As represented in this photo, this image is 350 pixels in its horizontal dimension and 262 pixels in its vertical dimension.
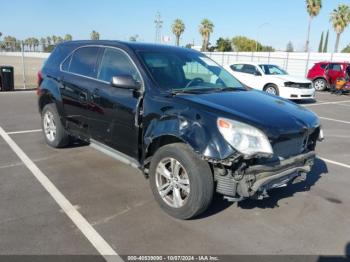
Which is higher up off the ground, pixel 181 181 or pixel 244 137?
pixel 244 137

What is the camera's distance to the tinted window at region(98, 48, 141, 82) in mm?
4604

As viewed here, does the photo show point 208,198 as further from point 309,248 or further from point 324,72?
point 324,72

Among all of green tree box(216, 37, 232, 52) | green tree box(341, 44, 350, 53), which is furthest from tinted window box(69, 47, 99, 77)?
green tree box(341, 44, 350, 53)

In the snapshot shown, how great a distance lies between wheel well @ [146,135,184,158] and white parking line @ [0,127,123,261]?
1063mm

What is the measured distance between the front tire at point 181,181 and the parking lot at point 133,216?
0.16 metres

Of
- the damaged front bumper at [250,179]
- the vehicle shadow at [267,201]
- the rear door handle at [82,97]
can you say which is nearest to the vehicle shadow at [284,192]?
the vehicle shadow at [267,201]

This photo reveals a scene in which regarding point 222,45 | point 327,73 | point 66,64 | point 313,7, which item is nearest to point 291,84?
point 327,73

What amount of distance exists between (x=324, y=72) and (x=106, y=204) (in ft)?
66.7

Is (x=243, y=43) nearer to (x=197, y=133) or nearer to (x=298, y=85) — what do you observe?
(x=298, y=85)

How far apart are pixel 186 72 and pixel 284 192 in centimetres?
208

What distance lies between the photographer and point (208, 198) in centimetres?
373

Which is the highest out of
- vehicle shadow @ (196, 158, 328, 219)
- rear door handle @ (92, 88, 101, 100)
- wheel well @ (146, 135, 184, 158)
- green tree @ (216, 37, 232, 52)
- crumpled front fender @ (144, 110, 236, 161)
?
green tree @ (216, 37, 232, 52)

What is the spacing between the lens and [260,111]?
4008 millimetres

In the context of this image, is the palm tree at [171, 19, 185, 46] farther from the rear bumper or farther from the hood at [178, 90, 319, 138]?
the hood at [178, 90, 319, 138]
